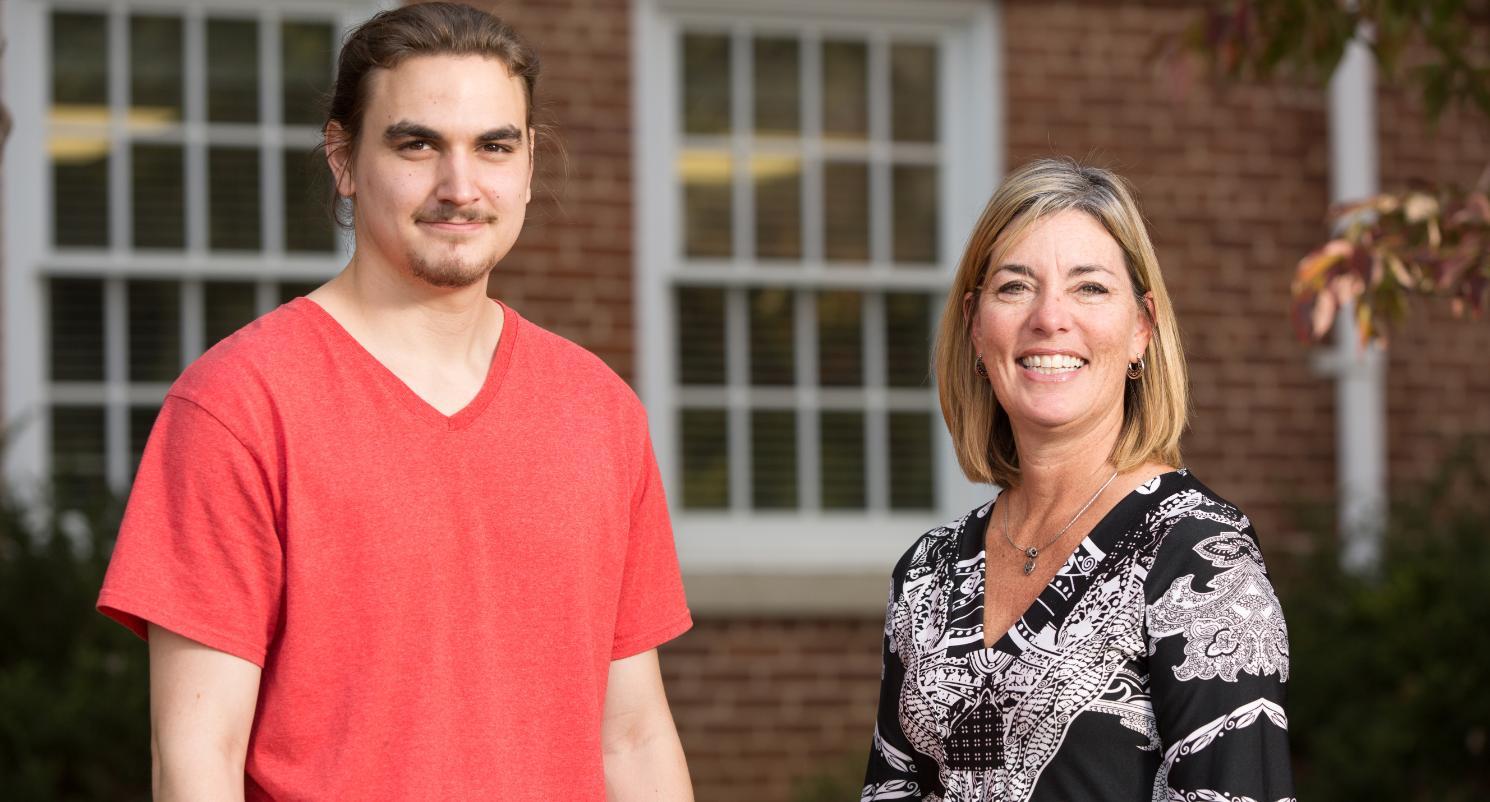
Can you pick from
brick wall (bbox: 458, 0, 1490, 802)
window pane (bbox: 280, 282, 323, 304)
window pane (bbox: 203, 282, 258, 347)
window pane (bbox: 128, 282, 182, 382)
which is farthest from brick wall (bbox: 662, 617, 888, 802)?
window pane (bbox: 128, 282, 182, 382)

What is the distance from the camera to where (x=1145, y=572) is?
258cm

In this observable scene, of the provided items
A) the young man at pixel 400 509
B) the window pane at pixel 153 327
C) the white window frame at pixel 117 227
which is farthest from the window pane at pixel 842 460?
the young man at pixel 400 509

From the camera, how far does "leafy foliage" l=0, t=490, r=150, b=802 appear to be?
600 cm

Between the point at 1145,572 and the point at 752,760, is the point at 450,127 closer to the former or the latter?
the point at 1145,572

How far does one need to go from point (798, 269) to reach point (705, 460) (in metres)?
0.86


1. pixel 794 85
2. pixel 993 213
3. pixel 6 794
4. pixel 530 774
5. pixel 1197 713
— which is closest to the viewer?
pixel 1197 713

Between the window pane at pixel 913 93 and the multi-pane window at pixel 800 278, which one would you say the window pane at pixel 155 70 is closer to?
the multi-pane window at pixel 800 278

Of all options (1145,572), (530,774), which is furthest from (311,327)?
(1145,572)

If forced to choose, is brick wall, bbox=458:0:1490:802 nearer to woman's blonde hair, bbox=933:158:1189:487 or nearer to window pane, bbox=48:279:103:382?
window pane, bbox=48:279:103:382

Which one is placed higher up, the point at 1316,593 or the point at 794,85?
the point at 794,85

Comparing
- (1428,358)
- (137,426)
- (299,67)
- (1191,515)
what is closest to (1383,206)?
(1191,515)

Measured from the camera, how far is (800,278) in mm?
7410

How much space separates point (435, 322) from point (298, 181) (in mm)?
4618

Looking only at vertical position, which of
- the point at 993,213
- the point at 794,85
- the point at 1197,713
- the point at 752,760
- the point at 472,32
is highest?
the point at 794,85
